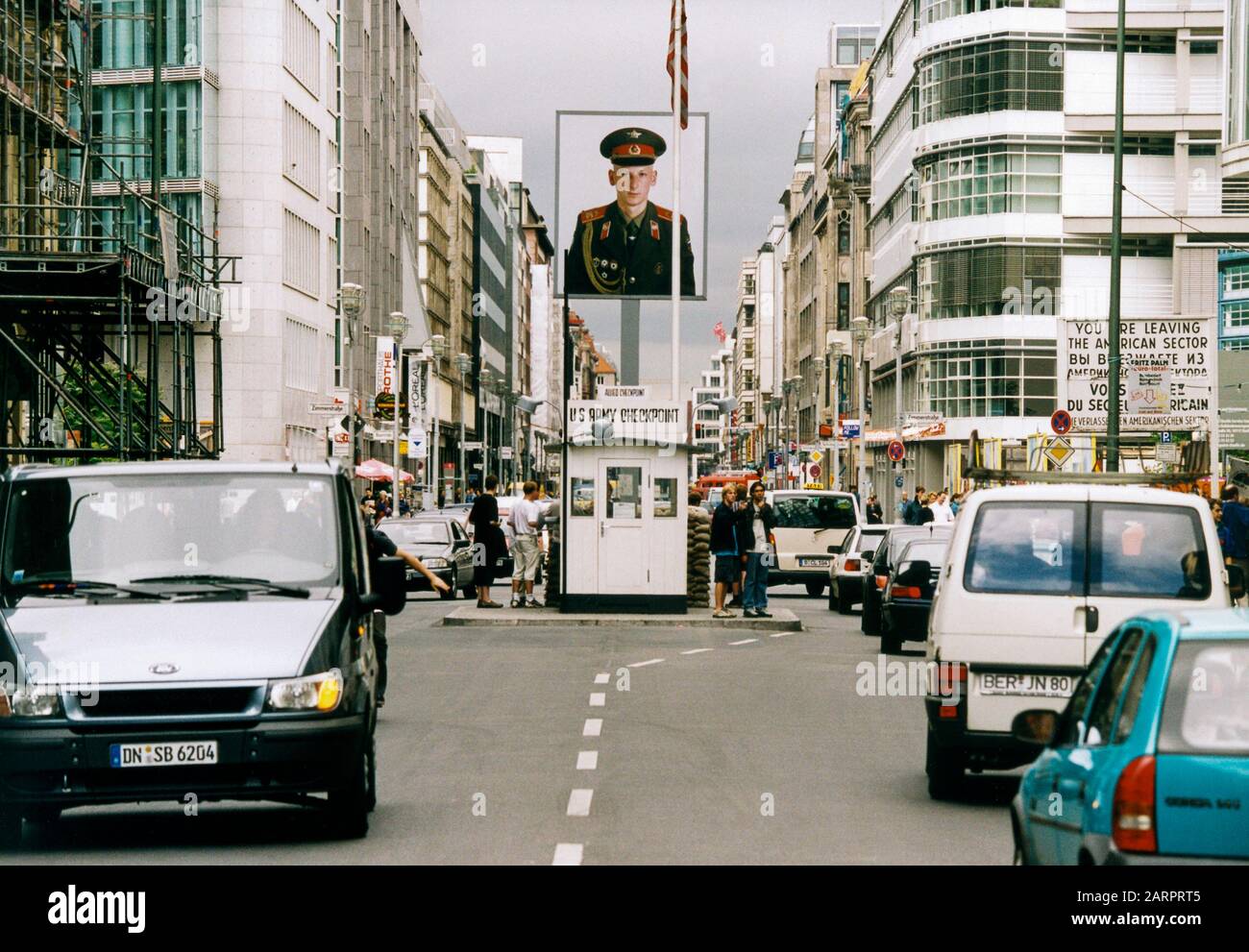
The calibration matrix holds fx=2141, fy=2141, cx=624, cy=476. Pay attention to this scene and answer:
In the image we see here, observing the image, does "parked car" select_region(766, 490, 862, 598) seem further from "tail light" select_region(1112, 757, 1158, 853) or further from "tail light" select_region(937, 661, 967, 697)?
"tail light" select_region(1112, 757, 1158, 853)

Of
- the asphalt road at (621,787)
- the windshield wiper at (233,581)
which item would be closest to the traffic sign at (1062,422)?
the asphalt road at (621,787)

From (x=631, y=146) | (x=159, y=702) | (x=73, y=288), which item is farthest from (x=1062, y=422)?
(x=159, y=702)

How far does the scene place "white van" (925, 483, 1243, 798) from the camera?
12.3 meters

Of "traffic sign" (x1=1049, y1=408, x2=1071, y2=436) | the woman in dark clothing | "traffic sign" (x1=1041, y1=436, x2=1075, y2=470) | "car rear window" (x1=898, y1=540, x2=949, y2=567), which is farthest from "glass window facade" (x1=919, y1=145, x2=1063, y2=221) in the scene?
"car rear window" (x1=898, y1=540, x2=949, y2=567)

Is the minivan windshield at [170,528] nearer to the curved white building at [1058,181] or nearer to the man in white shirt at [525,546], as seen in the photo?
the man in white shirt at [525,546]

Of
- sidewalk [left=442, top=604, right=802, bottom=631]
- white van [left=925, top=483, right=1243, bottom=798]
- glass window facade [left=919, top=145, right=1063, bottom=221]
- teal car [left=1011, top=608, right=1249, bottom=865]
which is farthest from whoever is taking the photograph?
glass window facade [left=919, top=145, right=1063, bottom=221]

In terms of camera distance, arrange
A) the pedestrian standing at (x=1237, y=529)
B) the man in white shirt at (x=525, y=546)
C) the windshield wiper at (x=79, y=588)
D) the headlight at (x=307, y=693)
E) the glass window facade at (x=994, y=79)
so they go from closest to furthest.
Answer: the headlight at (x=307, y=693)
the windshield wiper at (x=79, y=588)
the pedestrian standing at (x=1237, y=529)
the man in white shirt at (x=525, y=546)
the glass window facade at (x=994, y=79)

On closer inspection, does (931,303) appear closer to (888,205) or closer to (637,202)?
(888,205)

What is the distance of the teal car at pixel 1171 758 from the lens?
599 centimetres

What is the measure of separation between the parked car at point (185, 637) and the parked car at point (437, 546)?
27.1 m

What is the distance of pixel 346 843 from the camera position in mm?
10305

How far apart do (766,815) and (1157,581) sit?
2861 mm

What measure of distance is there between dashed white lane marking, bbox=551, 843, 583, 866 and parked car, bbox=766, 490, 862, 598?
103 ft
